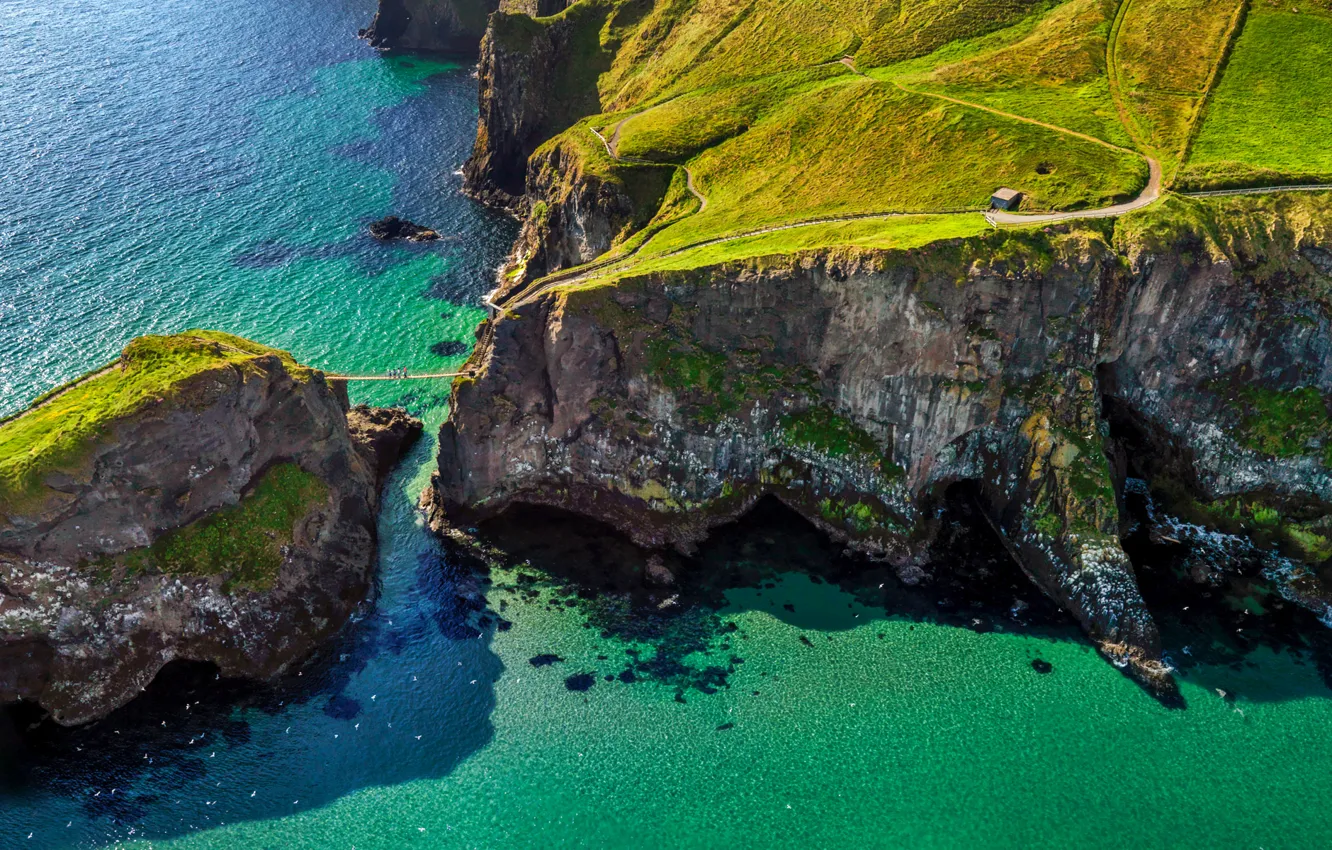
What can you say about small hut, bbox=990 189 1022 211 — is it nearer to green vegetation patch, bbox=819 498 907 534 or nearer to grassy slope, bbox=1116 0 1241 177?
grassy slope, bbox=1116 0 1241 177

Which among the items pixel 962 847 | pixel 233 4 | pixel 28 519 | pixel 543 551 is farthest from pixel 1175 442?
pixel 233 4

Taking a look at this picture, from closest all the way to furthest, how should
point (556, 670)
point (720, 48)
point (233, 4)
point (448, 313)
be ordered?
point (556, 670) < point (448, 313) < point (720, 48) < point (233, 4)

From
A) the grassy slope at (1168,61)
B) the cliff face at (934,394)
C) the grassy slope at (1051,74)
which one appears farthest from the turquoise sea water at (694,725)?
the grassy slope at (1051,74)

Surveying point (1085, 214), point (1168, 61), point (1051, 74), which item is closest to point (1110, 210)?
point (1085, 214)

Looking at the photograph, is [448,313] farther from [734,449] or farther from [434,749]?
[434,749]

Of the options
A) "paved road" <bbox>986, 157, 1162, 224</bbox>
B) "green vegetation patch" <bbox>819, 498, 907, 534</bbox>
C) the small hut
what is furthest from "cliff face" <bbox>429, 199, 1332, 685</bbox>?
the small hut

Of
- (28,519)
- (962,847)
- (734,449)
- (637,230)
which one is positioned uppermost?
(637,230)

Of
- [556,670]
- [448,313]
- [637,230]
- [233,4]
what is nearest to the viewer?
[556,670]

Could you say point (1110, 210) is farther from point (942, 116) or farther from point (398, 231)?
point (398, 231)
